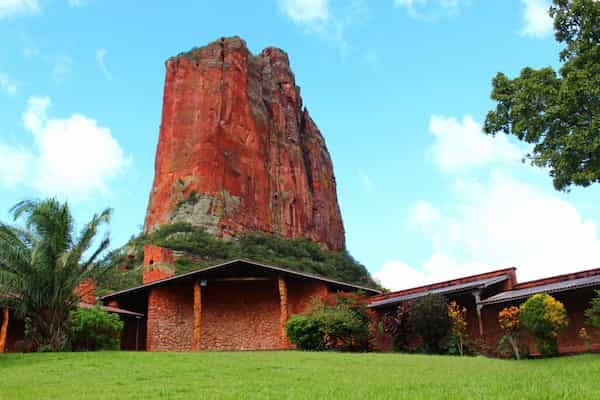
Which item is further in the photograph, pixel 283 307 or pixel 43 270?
pixel 283 307

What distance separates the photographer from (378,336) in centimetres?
2036

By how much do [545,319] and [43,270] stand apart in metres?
13.6

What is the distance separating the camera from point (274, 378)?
9406 mm

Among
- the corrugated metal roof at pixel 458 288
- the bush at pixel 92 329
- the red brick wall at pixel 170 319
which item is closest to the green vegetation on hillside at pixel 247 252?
the red brick wall at pixel 170 319

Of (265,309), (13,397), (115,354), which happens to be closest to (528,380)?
(13,397)

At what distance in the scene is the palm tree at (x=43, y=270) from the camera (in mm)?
16266

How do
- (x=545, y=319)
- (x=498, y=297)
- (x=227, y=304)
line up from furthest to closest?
(x=227, y=304)
(x=498, y=297)
(x=545, y=319)

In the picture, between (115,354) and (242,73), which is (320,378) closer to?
(115,354)

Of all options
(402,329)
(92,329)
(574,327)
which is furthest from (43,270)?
(574,327)

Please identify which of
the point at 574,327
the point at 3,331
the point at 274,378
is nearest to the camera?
the point at 274,378

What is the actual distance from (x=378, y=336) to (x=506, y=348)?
4684 millimetres

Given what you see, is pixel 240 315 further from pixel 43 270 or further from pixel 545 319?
pixel 545 319

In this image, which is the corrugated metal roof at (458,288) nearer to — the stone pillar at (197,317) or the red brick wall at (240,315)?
the red brick wall at (240,315)

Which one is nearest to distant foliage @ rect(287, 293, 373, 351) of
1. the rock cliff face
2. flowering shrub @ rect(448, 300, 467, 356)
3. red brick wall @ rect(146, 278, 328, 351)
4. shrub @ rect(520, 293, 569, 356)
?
flowering shrub @ rect(448, 300, 467, 356)
